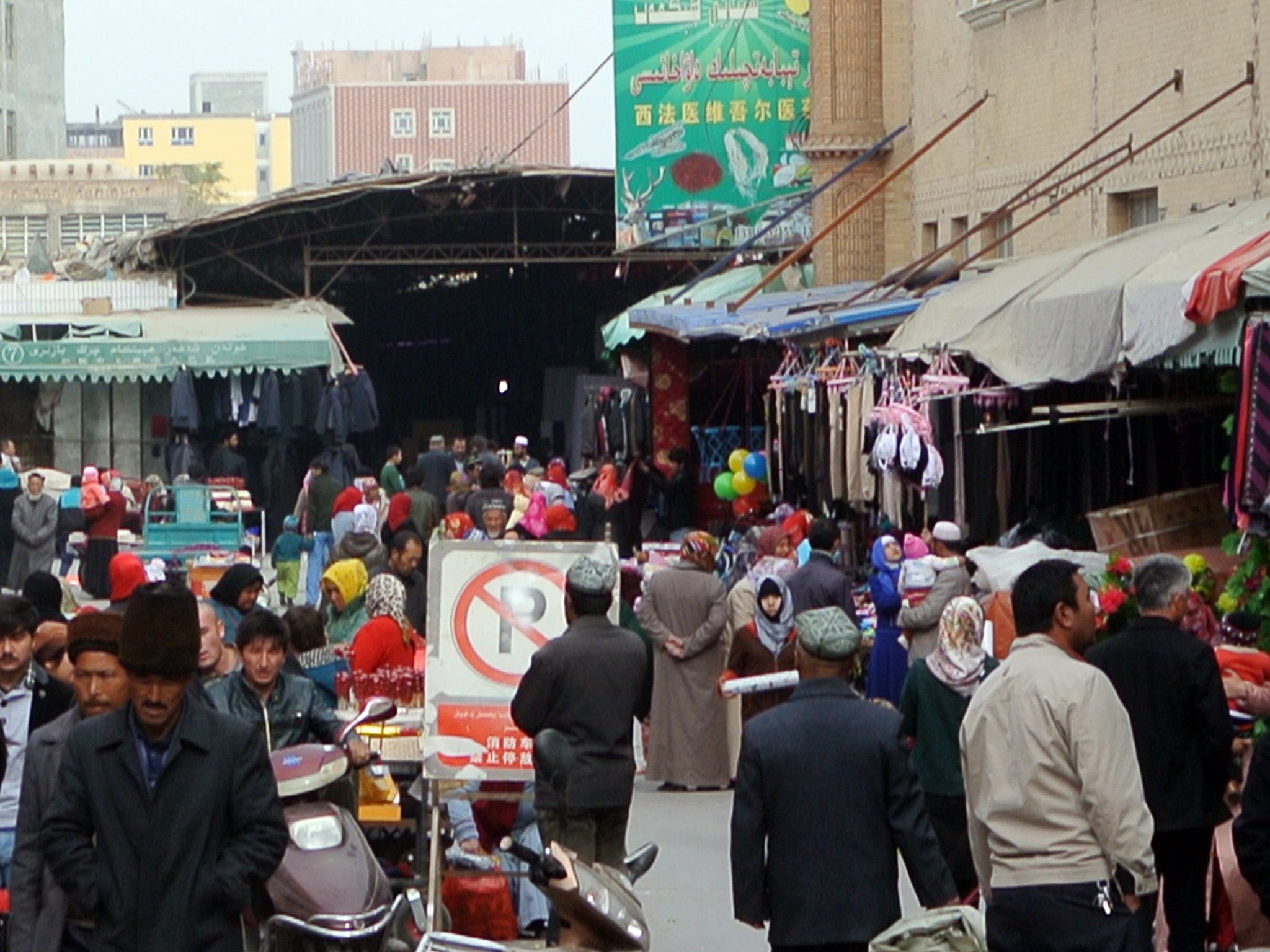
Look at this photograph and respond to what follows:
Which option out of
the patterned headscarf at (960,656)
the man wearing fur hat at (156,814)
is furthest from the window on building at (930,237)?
the man wearing fur hat at (156,814)

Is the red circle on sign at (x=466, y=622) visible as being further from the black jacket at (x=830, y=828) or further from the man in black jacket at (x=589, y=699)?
the black jacket at (x=830, y=828)

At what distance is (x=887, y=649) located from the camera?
539 inches

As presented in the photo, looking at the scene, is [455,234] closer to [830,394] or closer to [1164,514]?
[830,394]

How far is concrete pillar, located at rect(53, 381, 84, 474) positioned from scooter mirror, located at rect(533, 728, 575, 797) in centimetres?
2843

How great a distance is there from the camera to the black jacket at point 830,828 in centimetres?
681

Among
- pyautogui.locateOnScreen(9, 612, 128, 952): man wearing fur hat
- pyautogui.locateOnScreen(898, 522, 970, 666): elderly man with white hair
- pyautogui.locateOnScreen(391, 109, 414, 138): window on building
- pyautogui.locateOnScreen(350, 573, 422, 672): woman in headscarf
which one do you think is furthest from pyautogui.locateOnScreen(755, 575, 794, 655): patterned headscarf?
pyautogui.locateOnScreen(391, 109, 414, 138): window on building

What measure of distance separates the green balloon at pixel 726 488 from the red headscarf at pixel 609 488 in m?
1.75

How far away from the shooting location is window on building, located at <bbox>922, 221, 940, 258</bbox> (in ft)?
78.7

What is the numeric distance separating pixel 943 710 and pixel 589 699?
149 cm

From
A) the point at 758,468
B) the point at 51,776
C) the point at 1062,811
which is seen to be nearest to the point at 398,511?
the point at 758,468

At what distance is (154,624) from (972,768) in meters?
2.45

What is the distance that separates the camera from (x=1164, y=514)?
13.1 m

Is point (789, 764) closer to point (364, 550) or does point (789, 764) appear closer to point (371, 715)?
point (371, 715)

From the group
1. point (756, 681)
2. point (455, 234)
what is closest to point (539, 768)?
point (756, 681)
